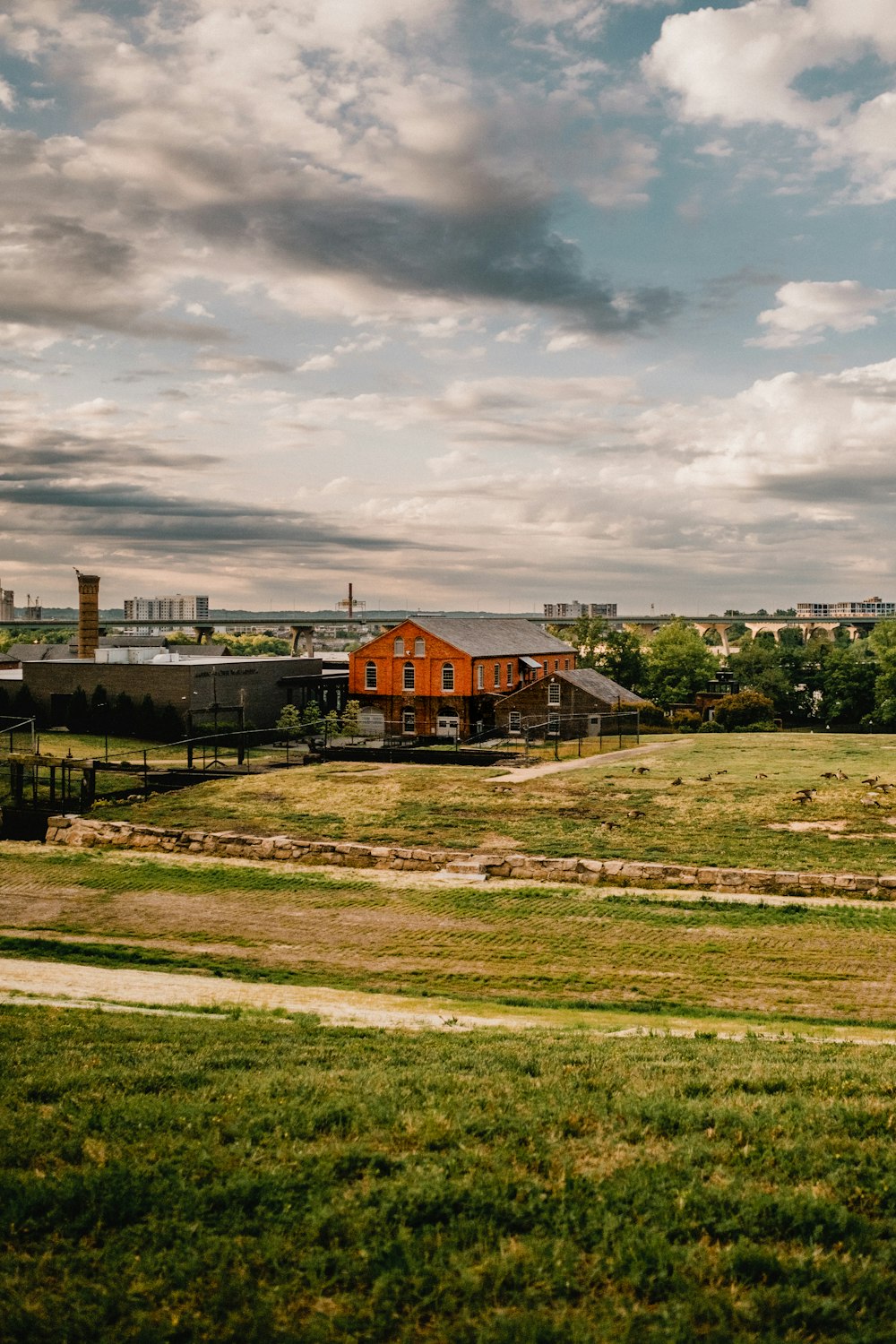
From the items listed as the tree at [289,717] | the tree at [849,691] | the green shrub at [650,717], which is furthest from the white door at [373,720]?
the tree at [849,691]

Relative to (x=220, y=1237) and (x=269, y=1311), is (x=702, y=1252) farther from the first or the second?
(x=220, y=1237)

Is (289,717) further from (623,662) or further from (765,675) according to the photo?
Result: (765,675)

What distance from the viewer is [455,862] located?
1001 inches

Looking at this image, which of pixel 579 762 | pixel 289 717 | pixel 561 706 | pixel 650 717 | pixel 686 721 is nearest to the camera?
pixel 579 762

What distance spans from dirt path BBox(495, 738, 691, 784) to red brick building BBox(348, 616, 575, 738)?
13.5 meters

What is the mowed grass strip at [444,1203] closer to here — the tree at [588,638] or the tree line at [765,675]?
the tree line at [765,675]

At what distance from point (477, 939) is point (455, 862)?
6392 mm

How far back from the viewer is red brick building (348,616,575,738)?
61406 mm

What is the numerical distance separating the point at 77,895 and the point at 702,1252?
20.7 metres

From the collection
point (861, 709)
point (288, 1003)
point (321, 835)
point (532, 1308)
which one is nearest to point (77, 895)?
point (321, 835)

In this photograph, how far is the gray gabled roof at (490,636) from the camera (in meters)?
62.4

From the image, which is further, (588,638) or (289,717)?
(588,638)

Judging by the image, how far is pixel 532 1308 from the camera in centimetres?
532

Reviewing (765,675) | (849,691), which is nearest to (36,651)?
(765,675)
